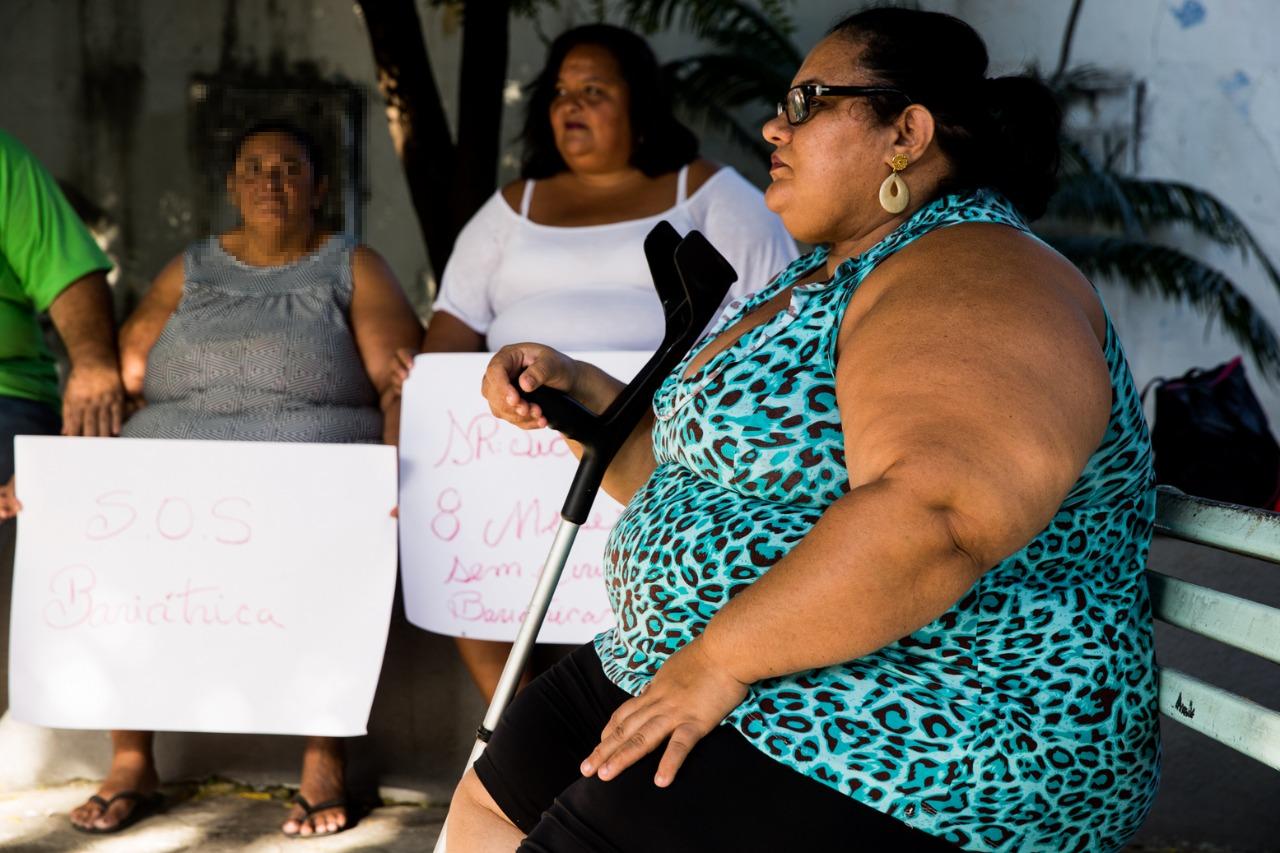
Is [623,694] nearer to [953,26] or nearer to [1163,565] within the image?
[953,26]

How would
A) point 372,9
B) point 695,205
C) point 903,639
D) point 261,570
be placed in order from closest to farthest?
point 903,639 < point 261,570 < point 695,205 < point 372,9

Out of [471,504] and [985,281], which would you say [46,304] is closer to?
[471,504]

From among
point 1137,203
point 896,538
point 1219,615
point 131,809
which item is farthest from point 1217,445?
point 1137,203

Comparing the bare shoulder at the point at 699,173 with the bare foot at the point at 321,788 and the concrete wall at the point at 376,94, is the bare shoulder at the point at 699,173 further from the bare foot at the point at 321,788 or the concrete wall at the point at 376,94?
the concrete wall at the point at 376,94

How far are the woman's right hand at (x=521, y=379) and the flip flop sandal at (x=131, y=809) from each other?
70.9 inches

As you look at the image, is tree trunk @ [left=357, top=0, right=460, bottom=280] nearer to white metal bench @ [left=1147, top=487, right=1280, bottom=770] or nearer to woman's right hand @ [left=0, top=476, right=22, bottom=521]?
woman's right hand @ [left=0, top=476, right=22, bottom=521]

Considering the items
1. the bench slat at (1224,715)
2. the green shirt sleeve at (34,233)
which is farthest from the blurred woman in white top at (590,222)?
the bench slat at (1224,715)

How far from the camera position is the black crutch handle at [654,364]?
6.72 ft

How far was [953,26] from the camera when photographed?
1.76 m

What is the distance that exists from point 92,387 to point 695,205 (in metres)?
1.58

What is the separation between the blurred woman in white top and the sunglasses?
1386 millimetres

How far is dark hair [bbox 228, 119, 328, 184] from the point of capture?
11.3 feet

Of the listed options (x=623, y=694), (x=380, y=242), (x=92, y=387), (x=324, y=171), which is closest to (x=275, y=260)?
(x=324, y=171)

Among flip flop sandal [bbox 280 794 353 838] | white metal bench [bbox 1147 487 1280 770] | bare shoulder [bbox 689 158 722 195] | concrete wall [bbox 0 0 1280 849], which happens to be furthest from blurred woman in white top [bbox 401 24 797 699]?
concrete wall [bbox 0 0 1280 849]
